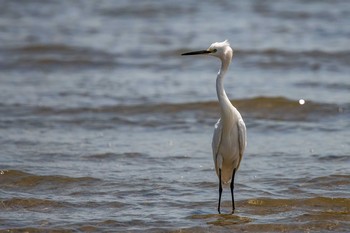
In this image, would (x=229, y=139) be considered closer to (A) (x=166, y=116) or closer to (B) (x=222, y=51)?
(B) (x=222, y=51)

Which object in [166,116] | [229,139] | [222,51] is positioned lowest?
[166,116]

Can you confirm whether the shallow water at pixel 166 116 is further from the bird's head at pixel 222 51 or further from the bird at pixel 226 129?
the bird's head at pixel 222 51

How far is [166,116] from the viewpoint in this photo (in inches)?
444

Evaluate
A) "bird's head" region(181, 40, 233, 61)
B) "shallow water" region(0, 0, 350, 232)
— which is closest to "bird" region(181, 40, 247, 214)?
"bird's head" region(181, 40, 233, 61)

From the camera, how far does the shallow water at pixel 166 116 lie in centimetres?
753

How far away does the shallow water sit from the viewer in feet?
24.7

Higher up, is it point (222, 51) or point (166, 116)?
point (222, 51)

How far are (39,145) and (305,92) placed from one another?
4.38 metres

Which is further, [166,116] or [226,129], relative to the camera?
[166,116]

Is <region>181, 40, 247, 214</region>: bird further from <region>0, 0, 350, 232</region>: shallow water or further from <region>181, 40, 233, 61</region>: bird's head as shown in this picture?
<region>0, 0, 350, 232</region>: shallow water

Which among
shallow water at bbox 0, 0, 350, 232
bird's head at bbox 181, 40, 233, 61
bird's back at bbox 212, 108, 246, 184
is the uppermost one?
bird's head at bbox 181, 40, 233, 61

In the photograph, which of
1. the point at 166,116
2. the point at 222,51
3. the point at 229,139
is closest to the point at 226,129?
the point at 229,139

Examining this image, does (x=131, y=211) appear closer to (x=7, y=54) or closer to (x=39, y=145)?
(x=39, y=145)

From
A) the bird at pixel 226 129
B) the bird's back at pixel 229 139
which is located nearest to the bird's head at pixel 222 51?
the bird at pixel 226 129
